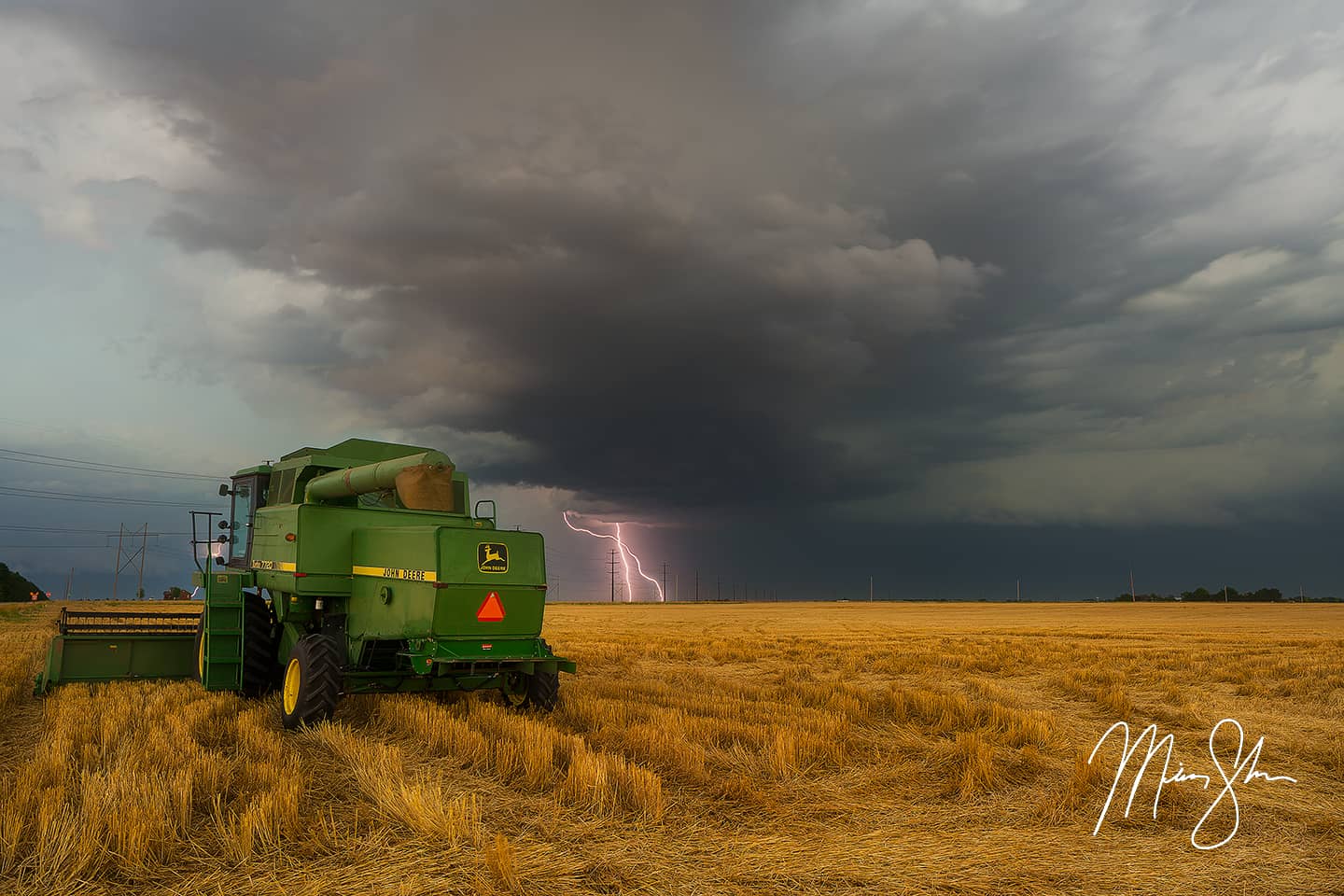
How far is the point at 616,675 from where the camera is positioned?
59.4ft

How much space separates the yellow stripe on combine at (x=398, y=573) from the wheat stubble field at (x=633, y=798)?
1665mm

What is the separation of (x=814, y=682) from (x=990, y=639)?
16.1 meters

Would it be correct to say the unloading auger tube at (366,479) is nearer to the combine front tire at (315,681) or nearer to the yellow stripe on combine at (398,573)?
the yellow stripe on combine at (398,573)

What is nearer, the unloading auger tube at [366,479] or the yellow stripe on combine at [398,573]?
the yellow stripe on combine at [398,573]

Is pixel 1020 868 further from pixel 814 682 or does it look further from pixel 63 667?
pixel 63 667

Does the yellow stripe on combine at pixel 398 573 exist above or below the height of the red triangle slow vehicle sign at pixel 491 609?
above

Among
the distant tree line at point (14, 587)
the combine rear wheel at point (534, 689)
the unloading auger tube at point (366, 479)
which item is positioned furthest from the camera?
the distant tree line at point (14, 587)

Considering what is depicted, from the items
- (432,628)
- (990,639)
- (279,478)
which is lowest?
(990,639)

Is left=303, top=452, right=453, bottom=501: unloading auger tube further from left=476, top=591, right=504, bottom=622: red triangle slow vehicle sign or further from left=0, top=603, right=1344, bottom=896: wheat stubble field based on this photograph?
left=0, top=603, right=1344, bottom=896: wheat stubble field

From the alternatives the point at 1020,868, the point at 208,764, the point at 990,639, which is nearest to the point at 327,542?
the point at 208,764

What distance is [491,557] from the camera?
10.7 m

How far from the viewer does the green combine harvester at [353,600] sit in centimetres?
1038
